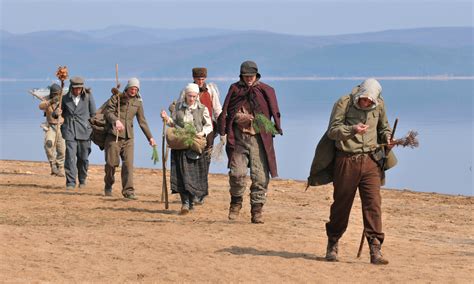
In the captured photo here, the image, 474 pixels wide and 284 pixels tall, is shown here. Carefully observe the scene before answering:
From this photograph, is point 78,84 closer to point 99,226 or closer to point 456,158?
point 99,226

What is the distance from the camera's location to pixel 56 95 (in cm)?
2059

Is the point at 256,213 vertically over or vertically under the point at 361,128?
under

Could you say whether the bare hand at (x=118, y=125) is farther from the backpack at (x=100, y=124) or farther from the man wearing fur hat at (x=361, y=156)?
the man wearing fur hat at (x=361, y=156)

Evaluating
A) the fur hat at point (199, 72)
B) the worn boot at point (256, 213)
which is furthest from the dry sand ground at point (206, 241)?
the fur hat at point (199, 72)

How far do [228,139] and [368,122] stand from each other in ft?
9.99

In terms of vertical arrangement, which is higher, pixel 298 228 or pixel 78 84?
pixel 78 84

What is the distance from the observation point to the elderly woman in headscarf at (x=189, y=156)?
48.4ft

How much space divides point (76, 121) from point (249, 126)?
15.9ft

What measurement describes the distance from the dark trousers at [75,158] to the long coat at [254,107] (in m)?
4.68

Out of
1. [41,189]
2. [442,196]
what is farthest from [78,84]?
[442,196]

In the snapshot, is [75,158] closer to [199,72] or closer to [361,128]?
[199,72]

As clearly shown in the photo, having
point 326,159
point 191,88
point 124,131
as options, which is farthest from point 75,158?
point 326,159

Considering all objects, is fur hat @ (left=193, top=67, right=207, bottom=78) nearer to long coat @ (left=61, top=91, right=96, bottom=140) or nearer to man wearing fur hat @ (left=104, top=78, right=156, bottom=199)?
man wearing fur hat @ (left=104, top=78, right=156, bottom=199)

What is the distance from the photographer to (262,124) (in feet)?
44.9
